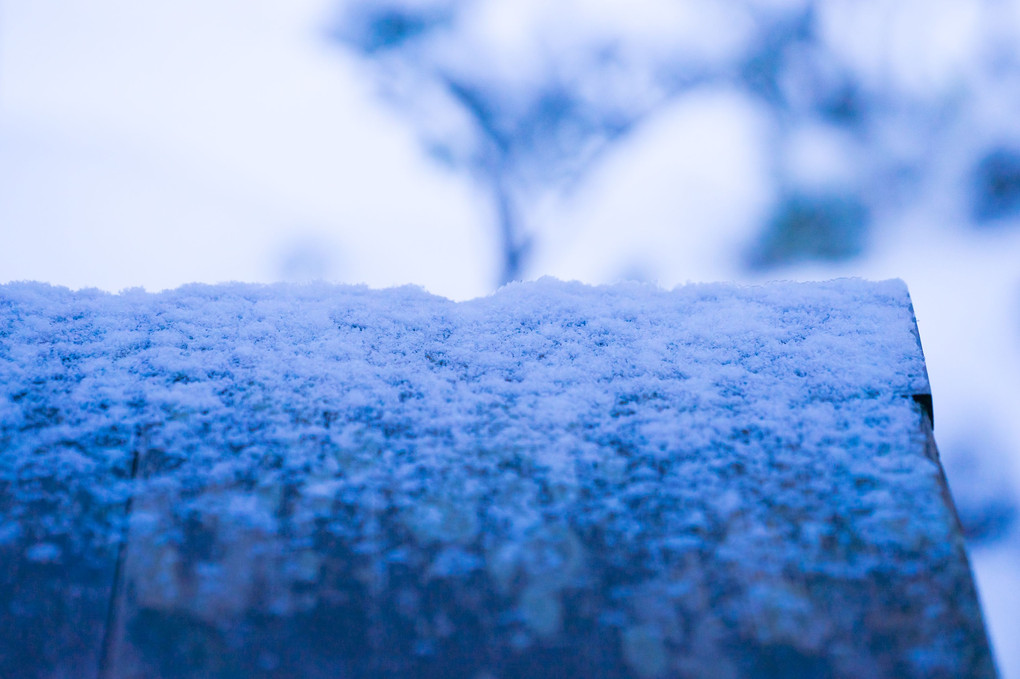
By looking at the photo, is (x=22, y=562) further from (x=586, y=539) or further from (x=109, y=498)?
(x=586, y=539)

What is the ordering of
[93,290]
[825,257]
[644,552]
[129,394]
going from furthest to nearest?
[825,257], [93,290], [129,394], [644,552]

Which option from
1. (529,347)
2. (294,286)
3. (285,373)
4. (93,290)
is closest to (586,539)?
(529,347)

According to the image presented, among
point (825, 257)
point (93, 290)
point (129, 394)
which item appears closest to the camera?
point (129, 394)

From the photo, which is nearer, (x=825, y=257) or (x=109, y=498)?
(x=109, y=498)

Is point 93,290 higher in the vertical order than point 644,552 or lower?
higher

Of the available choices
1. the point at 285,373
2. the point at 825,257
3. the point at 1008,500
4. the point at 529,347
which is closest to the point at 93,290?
the point at 285,373

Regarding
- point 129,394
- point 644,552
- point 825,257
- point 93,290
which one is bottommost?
point 644,552
